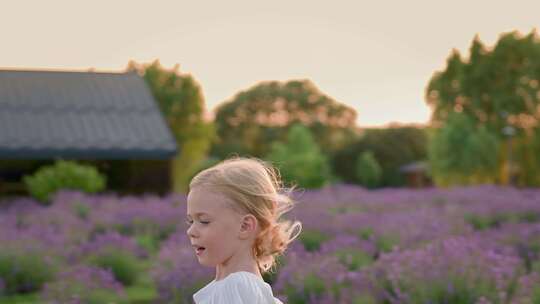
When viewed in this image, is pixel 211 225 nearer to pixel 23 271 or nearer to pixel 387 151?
pixel 23 271

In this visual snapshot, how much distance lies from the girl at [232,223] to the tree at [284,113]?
7609 cm

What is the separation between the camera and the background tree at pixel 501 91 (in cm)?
5262

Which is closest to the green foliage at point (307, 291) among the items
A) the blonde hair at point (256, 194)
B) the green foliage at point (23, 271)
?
the green foliage at point (23, 271)

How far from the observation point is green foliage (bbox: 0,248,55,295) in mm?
10469

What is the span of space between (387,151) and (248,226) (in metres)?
80.4

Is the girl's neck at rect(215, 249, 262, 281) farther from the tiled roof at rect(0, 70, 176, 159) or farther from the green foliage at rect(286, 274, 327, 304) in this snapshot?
the tiled roof at rect(0, 70, 176, 159)

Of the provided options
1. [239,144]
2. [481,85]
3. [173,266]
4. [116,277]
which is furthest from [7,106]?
[239,144]

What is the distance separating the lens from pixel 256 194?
323 cm

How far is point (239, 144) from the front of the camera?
7494 cm

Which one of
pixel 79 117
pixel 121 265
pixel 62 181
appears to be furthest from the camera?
pixel 79 117

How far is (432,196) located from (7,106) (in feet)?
43.2

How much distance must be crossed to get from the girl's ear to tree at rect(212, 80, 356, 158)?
76118mm

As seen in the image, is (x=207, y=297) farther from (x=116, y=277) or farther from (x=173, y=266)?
(x=116, y=277)

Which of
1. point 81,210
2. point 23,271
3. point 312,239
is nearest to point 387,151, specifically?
point 81,210
